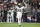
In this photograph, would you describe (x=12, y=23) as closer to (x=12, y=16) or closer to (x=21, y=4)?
(x=12, y=16)

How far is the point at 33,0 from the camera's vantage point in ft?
8.71

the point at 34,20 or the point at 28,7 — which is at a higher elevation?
the point at 28,7

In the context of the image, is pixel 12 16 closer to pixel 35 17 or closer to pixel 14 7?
pixel 14 7

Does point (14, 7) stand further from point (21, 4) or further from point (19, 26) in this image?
point (19, 26)

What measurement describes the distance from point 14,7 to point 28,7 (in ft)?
1.15

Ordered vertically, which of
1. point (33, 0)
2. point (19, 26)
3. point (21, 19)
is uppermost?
point (33, 0)

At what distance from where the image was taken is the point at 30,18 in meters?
2.62

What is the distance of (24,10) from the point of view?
264cm

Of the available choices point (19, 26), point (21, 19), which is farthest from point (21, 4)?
point (19, 26)

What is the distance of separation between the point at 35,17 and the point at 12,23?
59 centimetres

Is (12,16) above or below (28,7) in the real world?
below

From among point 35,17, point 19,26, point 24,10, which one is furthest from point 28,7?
point 19,26

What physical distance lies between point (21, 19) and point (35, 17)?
0.35 m

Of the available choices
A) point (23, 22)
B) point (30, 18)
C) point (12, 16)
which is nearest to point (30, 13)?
point (30, 18)
